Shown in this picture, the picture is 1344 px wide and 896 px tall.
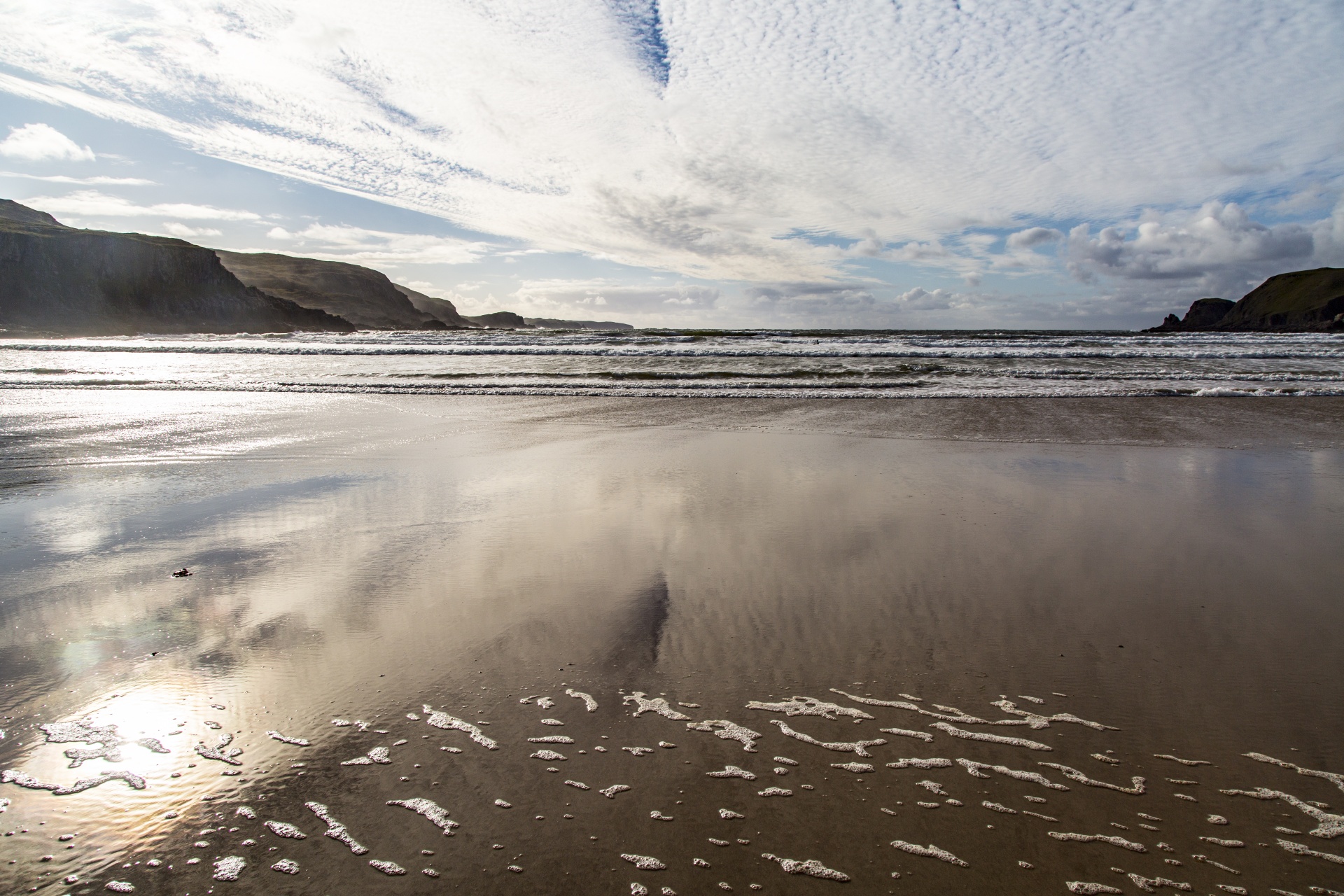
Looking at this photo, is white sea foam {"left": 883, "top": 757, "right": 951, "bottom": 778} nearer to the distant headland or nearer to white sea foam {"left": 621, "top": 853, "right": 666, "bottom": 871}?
white sea foam {"left": 621, "top": 853, "right": 666, "bottom": 871}

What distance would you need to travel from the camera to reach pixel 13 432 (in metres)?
9.65

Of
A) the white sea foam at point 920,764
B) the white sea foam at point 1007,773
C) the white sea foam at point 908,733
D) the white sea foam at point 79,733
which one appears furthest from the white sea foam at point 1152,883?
the white sea foam at point 79,733

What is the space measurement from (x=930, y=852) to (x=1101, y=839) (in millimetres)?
590

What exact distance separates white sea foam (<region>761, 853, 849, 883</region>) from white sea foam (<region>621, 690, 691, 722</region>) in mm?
747

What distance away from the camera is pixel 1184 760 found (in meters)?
2.33

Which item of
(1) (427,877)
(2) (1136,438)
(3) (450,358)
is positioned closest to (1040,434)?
(2) (1136,438)

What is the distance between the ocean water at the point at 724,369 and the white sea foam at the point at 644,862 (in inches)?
514

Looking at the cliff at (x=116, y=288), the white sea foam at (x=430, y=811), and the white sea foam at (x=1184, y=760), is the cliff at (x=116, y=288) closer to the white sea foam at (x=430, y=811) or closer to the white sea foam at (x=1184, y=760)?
the white sea foam at (x=430, y=811)

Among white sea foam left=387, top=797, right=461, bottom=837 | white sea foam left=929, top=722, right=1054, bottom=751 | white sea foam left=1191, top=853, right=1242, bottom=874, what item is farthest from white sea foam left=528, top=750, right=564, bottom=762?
white sea foam left=1191, top=853, right=1242, bottom=874

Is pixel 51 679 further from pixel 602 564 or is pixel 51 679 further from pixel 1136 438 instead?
pixel 1136 438

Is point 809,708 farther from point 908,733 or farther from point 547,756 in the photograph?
point 547,756

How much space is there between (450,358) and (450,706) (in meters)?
25.1

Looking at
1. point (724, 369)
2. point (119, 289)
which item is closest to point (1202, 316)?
point (724, 369)

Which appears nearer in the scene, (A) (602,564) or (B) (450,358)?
(A) (602,564)
